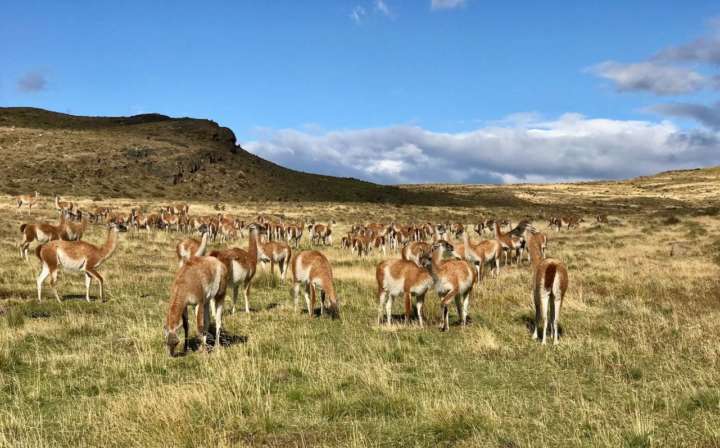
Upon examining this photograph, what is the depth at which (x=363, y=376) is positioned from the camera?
8078 mm

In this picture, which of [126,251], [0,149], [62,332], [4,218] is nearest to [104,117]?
[0,149]

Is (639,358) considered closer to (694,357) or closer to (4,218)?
(694,357)

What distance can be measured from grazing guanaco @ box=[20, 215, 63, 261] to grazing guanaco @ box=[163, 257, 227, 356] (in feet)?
44.3

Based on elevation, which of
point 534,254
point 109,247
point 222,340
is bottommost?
point 222,340

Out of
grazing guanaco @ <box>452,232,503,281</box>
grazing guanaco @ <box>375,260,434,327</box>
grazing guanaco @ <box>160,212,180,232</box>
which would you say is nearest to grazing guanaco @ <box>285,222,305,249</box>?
grazing guanaco @ <box>160,212,180,232</box>

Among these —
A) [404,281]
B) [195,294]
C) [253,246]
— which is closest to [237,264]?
[253,246]

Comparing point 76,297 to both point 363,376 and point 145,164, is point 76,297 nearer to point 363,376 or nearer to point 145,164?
point 363,376

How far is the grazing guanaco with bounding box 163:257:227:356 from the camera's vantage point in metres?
8.89

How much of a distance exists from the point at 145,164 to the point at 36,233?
63945 mm

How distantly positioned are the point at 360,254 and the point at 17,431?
20938mm

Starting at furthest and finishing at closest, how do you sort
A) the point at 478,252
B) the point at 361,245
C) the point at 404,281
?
the point at 361,245 → the point at 478,252 → the point at 404,281

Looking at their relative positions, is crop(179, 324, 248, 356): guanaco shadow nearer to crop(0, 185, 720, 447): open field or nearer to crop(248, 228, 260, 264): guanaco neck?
crop(0, 185, 720, 447): open field

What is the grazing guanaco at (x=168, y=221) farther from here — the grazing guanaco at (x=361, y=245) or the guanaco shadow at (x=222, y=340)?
the guanaco shadow at (x=222, y=340)

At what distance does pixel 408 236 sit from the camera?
101 ft
